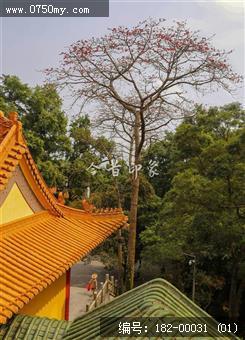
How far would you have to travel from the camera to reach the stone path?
14.0 m

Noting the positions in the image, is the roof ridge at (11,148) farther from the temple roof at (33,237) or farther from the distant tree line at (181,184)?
the distant tree line at (181,184)

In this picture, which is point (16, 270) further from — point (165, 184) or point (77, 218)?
point (165, 184)

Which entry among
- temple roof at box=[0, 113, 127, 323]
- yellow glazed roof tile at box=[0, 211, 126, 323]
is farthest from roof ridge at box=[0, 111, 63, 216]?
yellow glazed roof tile at box=[0, 211, 126, 323]

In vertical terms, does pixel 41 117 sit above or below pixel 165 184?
above

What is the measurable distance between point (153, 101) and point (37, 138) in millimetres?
9820

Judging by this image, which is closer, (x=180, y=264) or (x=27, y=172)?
(x=27, y=172)

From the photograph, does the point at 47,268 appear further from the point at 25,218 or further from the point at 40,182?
the point at 40,182

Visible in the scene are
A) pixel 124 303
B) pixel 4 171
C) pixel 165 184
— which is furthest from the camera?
pixel 165 184

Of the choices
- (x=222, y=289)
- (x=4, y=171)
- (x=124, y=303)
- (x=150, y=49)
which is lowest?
(x=222, y=289)

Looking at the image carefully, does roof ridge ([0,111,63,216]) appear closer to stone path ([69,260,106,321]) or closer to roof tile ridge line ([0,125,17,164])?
roof tile ridge line ([0,125,17,164])

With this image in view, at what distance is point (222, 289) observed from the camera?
1848 centimetres

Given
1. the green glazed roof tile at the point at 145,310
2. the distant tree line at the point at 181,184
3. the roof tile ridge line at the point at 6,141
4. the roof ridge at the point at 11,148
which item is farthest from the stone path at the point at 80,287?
the green glazed roof tile at the point at 145,310

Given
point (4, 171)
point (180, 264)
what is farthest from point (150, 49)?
point (180, 264)

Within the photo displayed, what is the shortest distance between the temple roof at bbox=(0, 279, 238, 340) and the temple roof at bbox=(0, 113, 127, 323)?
9.4 inches
